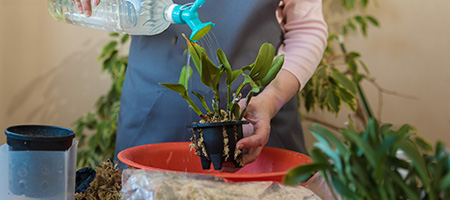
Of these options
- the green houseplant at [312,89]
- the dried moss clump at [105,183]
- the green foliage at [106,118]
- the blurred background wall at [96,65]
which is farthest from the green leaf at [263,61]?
the blurred background wall at [96,65]

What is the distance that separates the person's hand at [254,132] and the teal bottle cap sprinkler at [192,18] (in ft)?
0.58

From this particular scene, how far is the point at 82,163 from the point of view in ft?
6.21

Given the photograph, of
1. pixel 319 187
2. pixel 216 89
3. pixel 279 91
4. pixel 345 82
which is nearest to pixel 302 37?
pixel 279 91

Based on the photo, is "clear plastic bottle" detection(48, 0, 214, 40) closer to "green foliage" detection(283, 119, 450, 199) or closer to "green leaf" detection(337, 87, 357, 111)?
"green foliage" detection(283, 119, 450, 199)

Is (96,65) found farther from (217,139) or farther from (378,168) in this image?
(378,168)

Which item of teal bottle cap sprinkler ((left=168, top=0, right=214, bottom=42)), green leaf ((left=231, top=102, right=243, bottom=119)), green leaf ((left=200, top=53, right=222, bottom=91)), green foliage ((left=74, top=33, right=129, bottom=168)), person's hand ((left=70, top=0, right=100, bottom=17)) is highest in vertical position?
person's hand ((left=70, top=0, right=100, bottom=17))

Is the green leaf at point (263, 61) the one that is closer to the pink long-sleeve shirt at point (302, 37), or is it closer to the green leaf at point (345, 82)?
the pink long-sleeve shirt at point (302, 37)

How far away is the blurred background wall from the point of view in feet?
5.91

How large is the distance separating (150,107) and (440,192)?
811mm

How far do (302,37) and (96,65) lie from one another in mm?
1264

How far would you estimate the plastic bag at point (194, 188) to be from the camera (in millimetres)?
429

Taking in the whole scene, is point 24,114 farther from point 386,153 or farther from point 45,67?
point 386,153

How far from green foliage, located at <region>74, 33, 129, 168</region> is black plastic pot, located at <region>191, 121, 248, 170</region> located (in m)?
1.12

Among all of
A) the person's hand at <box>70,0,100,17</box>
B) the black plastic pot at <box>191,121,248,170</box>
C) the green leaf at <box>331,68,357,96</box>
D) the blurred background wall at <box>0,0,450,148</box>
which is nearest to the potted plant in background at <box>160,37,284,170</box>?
the black plastic pot at <box>191,121,248,170</box>
